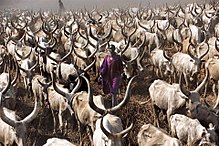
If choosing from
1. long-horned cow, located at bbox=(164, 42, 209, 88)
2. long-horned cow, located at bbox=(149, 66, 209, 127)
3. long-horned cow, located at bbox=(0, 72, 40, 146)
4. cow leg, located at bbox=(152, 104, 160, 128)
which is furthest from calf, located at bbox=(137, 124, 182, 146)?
long-horned cow, located at bbox=(164, 42, 209, 88)

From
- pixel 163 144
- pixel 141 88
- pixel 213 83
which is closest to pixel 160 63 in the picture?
pixel 141 88

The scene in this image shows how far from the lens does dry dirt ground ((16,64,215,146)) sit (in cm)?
964

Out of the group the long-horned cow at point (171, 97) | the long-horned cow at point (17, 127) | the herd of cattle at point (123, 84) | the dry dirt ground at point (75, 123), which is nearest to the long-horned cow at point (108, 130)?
the herd of cattle at point (123, 84)

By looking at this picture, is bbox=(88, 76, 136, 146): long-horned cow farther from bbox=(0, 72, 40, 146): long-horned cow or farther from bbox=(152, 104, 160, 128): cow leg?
bbox=(152, 104, 160, 128): cow leg

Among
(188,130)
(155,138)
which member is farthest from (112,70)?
(155,138)

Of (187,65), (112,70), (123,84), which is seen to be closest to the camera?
(112,70)

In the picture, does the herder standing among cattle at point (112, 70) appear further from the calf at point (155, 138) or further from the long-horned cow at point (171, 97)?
the calf at point (155, 138)

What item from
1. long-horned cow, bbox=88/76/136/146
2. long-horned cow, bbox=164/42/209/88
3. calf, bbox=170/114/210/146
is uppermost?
long-horned cow, bbox=164/42/209/88

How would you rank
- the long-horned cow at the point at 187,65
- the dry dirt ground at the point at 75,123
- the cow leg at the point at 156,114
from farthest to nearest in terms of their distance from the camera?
the long-horned cow at the point at 187,65 < the cow leg at the point at 156,114 < the dry dirt ground at the point at 75,123

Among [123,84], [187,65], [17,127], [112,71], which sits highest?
[112,71]

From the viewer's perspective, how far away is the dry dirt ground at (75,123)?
964 centimetres

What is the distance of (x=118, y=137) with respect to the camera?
691 centimetres

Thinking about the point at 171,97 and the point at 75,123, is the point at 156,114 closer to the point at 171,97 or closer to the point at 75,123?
the point at 171,97

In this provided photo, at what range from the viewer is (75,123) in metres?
9.94
